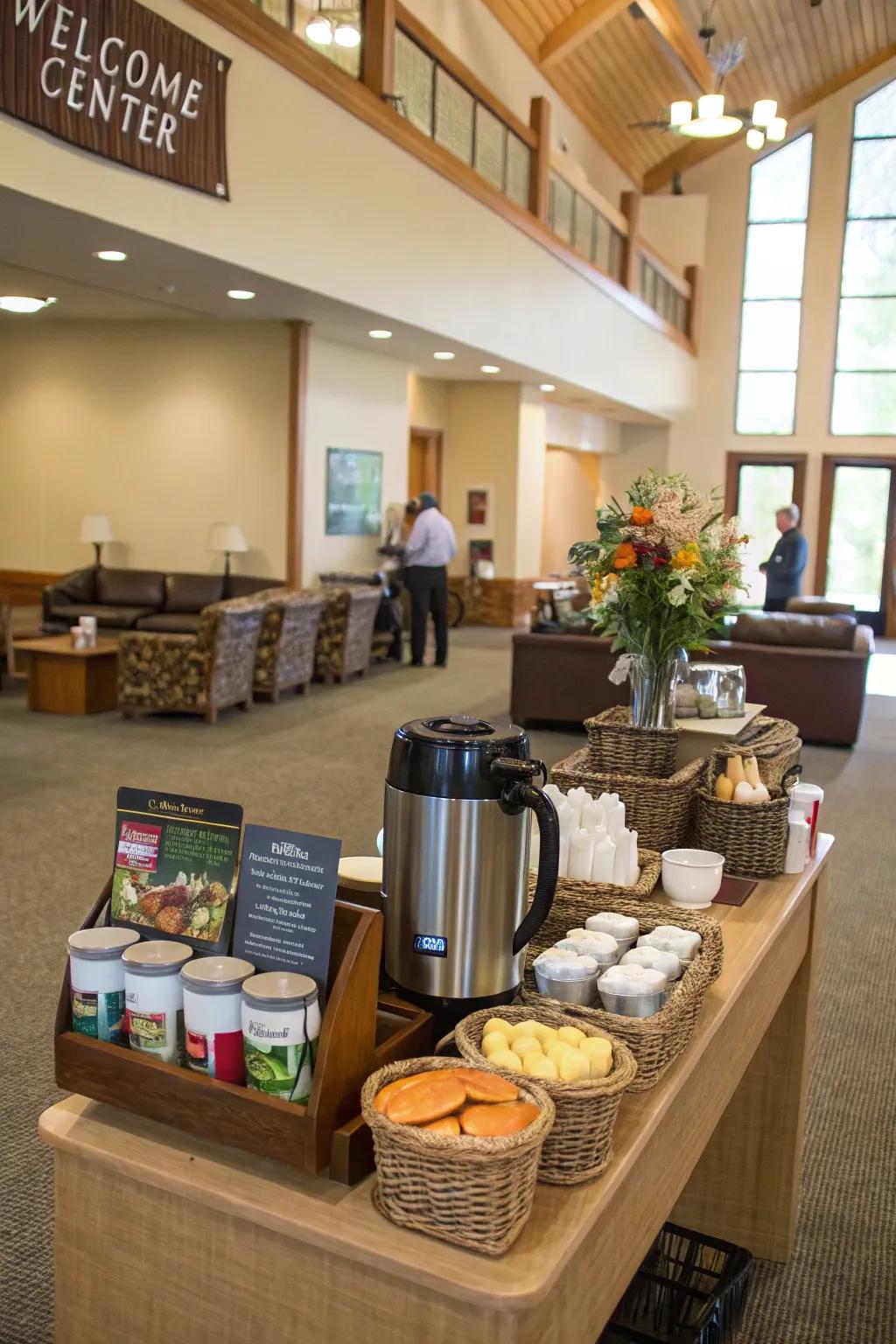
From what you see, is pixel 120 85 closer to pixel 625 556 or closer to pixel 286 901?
pixel 625 556

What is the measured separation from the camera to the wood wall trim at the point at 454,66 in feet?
27.0

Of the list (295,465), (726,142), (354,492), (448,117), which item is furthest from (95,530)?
(726,142)

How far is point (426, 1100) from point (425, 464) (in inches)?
551

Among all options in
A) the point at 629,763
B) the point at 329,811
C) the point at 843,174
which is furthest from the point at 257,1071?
the point at 843,174

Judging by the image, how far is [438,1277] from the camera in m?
1.09

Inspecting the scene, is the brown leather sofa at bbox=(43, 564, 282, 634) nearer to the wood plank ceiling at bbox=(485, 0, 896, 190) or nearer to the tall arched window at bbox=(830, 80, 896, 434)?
the wood plank ceiling at bbox=(485, 0, 896, 190)

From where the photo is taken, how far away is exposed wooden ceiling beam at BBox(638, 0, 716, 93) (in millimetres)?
12031

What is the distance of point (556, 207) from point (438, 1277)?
1197 centimetres

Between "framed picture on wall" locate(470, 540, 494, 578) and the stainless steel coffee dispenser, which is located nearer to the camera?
the stainless steel coffee dispenser

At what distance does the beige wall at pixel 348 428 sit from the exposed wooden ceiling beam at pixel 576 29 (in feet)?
14.1

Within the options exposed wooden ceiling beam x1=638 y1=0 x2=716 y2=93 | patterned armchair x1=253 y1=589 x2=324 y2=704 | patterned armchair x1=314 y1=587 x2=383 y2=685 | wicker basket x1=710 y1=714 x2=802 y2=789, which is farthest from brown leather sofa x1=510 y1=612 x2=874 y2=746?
exposed wooden ceiling beam x1=638 y1=0 x2=716 y2=93

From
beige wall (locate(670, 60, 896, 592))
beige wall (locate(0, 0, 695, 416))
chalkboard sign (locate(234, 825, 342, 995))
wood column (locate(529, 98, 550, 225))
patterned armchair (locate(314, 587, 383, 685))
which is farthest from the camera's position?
beige wall (locate(670, 60, 896, 592))

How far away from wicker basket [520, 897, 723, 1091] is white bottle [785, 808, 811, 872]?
59cm

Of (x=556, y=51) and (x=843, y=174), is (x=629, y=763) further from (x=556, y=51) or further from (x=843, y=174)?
(x=843, y=174)
